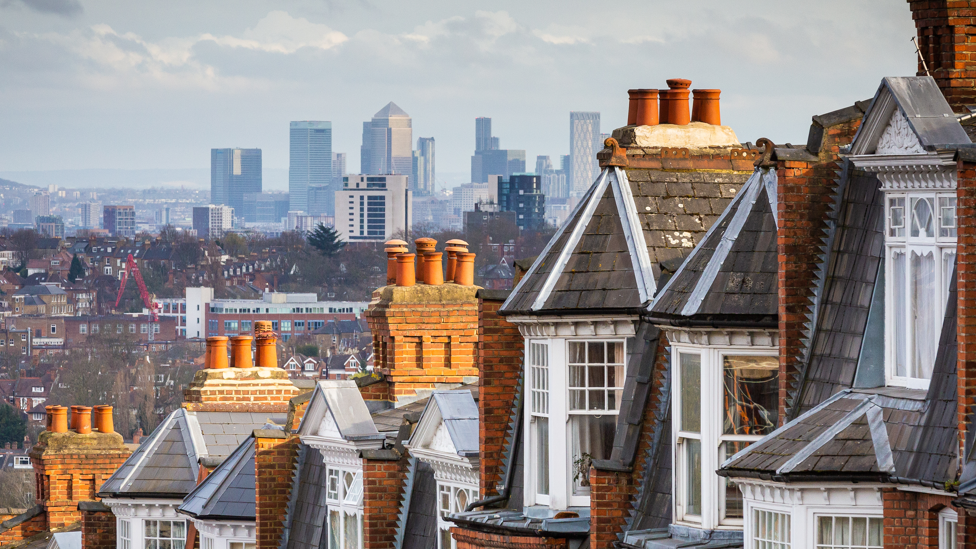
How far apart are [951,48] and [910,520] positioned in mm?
4308

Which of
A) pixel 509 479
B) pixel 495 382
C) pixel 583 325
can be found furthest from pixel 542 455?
pixel 495 382

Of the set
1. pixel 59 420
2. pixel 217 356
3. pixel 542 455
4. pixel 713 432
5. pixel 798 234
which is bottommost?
pixel 59 420

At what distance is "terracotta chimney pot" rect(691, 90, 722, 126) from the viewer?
21031 millimetres

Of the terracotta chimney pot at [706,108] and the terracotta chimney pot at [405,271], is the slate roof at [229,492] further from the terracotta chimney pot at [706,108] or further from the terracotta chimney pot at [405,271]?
the terracotta chimney pot at [706,108]

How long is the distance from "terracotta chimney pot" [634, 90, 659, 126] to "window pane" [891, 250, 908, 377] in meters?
5.99

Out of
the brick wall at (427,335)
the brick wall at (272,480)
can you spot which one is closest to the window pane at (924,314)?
the brick wall at (272,480)

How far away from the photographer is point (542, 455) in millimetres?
19109

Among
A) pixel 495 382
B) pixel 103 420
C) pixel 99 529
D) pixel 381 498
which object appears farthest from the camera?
pixel 103 420

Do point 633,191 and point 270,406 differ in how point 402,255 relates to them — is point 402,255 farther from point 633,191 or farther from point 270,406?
point 633,191

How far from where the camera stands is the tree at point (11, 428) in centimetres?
18762

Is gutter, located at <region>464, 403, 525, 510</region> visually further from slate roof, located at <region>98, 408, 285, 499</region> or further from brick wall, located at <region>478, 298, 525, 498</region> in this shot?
slate roof, located at <region>98, 408, 285, 499</region>

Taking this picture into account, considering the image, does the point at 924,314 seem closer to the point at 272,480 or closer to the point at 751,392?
the point at 751,392

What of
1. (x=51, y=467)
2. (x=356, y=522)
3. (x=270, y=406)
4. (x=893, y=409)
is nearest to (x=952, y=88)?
(x=893, y=409)

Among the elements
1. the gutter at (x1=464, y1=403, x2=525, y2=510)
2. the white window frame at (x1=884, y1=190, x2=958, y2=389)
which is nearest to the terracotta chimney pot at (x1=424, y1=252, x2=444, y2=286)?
the gutter at (x1=464, y1=403, x2=525, y2=510)
